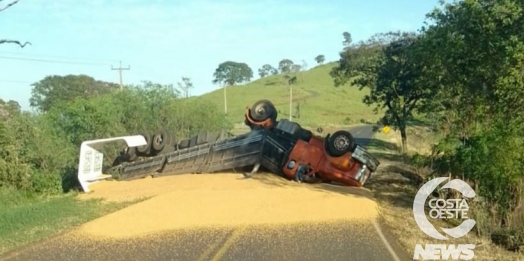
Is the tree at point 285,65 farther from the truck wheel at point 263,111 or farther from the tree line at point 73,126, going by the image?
the truck wheel at point 263,111

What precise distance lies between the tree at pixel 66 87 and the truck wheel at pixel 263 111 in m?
41.4

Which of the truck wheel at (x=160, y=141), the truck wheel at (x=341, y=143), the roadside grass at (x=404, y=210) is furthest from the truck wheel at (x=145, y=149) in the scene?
the roadside grass at (x=404, y=210)

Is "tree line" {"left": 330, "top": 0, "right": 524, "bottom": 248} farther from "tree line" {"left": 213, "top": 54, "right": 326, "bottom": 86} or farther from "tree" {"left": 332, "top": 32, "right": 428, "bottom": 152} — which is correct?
"tree line" {"left": 213, "top": 54, "right": 326, "bottom": 86}

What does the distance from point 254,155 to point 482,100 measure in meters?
8.24

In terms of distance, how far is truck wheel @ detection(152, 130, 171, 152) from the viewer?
25.0m

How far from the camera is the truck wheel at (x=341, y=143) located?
21.6 metres

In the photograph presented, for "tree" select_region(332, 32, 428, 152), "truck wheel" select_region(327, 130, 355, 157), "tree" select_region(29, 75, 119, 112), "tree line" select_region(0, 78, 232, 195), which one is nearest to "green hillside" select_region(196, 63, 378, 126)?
"tree" select_region(29, 75, 119, 112)

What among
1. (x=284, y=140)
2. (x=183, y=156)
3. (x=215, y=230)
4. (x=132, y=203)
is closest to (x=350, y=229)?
(x=215, y=230)

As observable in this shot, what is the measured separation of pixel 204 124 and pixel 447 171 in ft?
60.9

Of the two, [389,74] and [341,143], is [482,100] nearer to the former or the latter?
[341,143]

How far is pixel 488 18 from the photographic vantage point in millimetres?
17641

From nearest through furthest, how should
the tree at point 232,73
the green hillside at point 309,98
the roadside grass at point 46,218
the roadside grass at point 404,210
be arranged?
the roadside grass at point 404,210 < the roadside grass at point 46,218 < the green hillside at point 309,98 < the tree at point 232,73

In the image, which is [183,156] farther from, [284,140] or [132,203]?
[132,203]

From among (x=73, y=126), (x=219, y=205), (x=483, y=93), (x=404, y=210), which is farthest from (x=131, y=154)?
(x=483, y=93)
